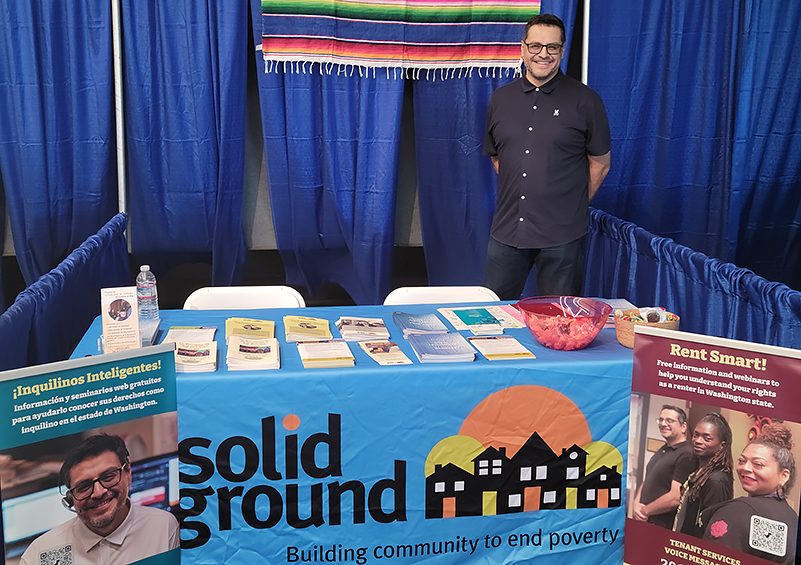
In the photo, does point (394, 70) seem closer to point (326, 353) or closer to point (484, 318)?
point (484, 318)

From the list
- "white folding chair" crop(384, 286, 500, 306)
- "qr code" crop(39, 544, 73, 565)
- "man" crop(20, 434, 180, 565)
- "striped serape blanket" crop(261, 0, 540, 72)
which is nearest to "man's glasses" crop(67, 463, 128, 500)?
"man" crop(20, 434, 180, 565)

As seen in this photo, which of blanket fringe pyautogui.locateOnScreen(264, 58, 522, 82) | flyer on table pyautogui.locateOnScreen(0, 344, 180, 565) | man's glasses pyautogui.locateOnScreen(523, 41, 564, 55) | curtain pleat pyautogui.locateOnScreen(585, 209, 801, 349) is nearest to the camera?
flyer on table pyautogui.locateOnScreen(0, 344, 180, 565)

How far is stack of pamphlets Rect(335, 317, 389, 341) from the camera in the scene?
214 cm

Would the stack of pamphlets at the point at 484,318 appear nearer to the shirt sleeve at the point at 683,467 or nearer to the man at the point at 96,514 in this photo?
the shirt sleeve at the point at 683,467

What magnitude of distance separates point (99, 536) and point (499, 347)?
106 centimetres

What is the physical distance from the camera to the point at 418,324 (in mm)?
2260

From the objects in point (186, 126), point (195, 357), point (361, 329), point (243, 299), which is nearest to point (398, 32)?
point (186, 126)

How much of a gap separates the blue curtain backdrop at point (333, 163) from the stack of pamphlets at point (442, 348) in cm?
204

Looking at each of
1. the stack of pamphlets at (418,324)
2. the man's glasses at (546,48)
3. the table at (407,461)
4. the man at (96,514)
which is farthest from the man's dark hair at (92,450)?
the man's glasses at (546,48)

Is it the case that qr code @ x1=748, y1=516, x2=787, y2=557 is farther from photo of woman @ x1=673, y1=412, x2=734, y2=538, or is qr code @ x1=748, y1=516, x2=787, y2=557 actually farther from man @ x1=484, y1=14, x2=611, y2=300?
man @ x1=484, y1=14, x2=611, y2=300

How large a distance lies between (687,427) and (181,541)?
1201mm

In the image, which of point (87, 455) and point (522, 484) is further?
point (522, 484)

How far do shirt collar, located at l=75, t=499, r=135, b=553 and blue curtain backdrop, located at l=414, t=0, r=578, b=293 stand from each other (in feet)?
9.38

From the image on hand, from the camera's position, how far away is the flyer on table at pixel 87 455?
146cm
